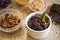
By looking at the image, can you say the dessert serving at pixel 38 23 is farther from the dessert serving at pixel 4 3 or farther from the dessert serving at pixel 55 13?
the dessert serving at pixel 4 3

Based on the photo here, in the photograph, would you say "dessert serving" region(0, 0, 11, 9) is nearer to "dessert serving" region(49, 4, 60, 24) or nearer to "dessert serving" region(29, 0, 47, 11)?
"dessert serving" region(29, 0, 47, 11)

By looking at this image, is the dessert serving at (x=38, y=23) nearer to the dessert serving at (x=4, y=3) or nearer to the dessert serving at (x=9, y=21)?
the dessert serving at (x=9, y=21)

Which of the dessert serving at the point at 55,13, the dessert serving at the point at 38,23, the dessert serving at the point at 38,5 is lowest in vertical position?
the dessert serving at the point at 38,23

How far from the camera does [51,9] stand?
3.39 ft

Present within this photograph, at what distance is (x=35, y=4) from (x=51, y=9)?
0.36ft

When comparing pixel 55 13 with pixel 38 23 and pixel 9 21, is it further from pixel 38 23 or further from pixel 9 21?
pixel 9 21

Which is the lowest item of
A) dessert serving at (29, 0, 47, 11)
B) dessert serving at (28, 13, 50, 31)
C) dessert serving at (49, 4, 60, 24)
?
dessert serving at (28, 13, 50, 31)

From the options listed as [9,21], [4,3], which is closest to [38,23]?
[9,21]

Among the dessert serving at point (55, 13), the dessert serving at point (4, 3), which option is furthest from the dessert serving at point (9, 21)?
the dessert serving at point (55, 13)

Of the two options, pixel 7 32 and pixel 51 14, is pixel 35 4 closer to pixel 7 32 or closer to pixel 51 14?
pixel 51 14

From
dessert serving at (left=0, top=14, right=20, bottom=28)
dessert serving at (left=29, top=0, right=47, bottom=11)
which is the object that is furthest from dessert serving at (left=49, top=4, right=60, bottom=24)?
dessert serving at (left=0, top=14, right=20, bottom=28)

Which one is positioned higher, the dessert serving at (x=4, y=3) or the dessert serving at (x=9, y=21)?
the dessert serving at (x=4, y=3)

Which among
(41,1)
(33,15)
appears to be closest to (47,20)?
(33,15)

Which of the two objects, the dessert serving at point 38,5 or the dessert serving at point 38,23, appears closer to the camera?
the dessert serving at point 38,23
